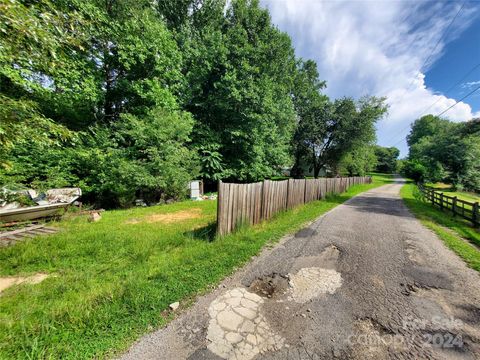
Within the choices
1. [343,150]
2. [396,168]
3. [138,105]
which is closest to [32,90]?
[138,105]

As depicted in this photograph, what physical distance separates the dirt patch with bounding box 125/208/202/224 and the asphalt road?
3.72 m

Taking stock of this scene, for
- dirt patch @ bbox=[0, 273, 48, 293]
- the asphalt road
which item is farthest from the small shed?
dirt patch @ bbox=[0, 273, 48, 293]

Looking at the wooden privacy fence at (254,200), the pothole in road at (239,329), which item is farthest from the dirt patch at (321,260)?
the wooden privacy fence at (254,200)

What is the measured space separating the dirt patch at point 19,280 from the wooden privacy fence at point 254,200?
→ 3125 millimetres

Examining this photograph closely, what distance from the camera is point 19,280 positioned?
2.98 m

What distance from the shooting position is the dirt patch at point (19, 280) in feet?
9.39

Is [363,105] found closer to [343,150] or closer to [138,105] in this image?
[343,150]

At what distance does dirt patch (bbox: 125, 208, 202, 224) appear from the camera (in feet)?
20.9

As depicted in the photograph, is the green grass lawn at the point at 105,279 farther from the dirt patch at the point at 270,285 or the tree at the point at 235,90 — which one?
the tree at the point at 235,90

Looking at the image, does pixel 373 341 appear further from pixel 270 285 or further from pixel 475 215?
pixel 475 215

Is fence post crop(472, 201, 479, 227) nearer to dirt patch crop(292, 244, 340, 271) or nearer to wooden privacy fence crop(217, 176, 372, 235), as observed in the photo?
wooden privacy fence crop(217, 176, 372, 235)

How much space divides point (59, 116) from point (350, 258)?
1338 cm

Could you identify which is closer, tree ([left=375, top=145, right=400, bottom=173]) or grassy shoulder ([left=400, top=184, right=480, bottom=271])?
grassy shoulder ([left=400, top=184, right=480, bottom=271])

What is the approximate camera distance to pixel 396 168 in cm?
7712
